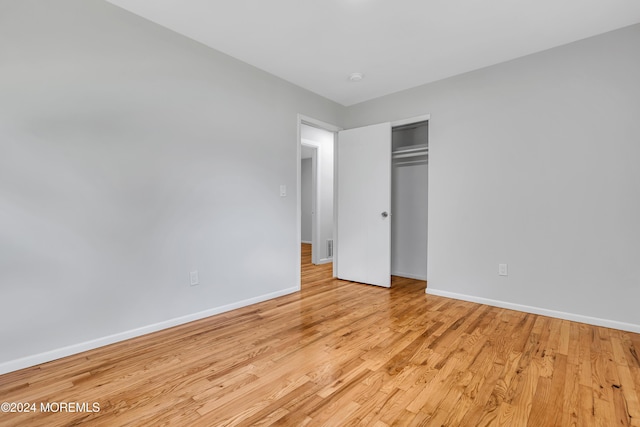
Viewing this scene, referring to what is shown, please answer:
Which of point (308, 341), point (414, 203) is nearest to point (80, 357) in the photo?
point (308, 341)

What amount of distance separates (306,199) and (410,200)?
14.2 feet

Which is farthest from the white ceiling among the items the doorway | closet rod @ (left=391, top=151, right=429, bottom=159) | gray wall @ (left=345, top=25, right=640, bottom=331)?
the doorway

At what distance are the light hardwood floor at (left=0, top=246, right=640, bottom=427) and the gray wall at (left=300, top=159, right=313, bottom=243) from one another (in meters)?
5.34

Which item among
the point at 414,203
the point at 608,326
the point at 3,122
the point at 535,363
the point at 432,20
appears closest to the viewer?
the point at 3,122

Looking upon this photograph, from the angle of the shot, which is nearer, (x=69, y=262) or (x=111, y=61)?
(x=69, y=262)

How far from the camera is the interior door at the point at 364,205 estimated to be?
3.69m

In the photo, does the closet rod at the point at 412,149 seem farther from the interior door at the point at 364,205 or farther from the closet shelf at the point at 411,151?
the interior door at the point at 364,205

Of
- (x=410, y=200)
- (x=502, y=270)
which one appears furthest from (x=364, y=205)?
(x=502, y=270)

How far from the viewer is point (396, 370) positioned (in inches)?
70.9

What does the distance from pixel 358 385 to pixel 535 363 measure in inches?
46.6

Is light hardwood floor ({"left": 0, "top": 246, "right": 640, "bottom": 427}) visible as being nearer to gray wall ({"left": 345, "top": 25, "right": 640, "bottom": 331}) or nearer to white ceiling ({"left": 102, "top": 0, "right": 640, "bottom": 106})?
gray wall ({"left": 345, "top": 25, "right": 640, "bottom": 331})

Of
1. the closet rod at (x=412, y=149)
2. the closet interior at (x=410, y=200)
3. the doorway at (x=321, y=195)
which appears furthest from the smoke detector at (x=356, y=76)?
the doorway at (x=321, y=195)

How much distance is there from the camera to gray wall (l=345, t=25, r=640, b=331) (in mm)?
2430

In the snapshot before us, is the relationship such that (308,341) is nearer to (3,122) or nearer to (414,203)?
(3,122)
